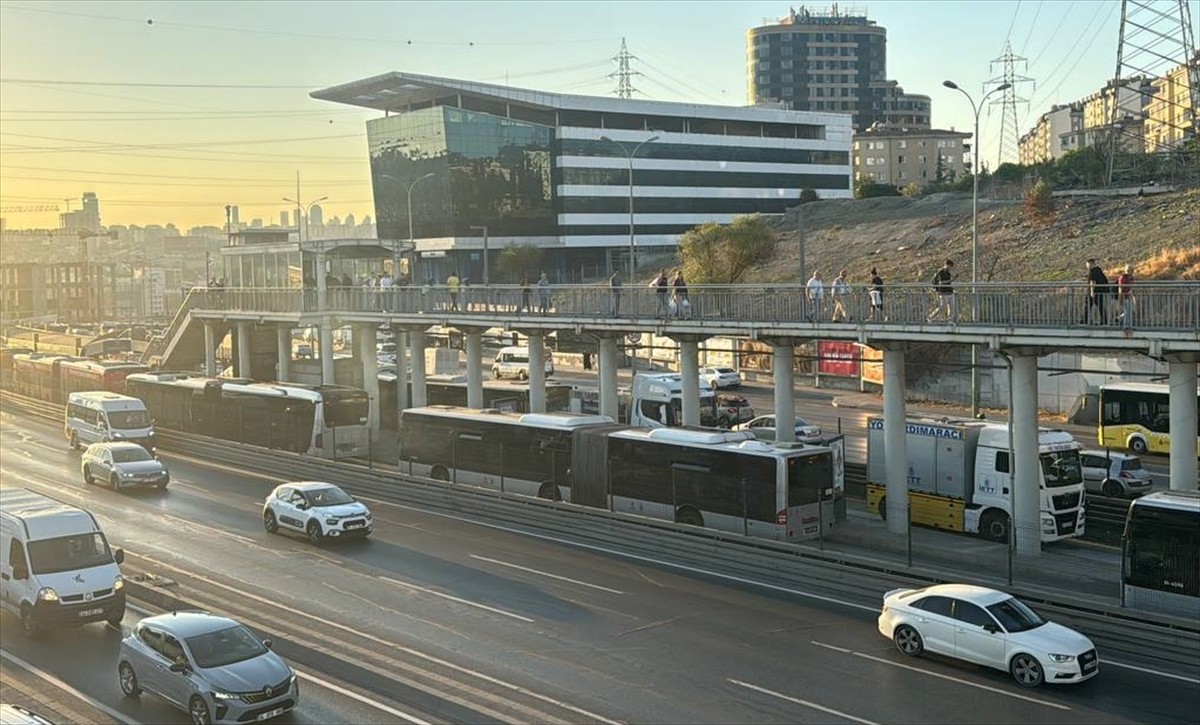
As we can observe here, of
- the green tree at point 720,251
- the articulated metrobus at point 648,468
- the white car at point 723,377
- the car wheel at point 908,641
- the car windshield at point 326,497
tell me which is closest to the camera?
the car wheel at point 908,641

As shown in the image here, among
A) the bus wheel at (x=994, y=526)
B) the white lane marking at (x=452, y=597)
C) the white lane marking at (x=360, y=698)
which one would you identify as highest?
the bus wheel at (x=994, y=526)

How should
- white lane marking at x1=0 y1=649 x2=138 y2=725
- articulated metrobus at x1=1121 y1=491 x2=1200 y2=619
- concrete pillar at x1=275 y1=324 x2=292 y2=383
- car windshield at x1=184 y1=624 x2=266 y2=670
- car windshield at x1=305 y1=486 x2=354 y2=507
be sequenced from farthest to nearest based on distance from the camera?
1. concrete pillar at x1=275 y1=324 x2=292 y2=383
2. car windshield at x1=305 y1=486 x2=354 y2=507
3. articulated metrobus at x1=1121 y1=491 x2=1200 y2=619
4. white lane marking at x1=0 y1=649 x2=138 y2=725
5. car windshield at x1=184 y1=624 x2=266 y2=670

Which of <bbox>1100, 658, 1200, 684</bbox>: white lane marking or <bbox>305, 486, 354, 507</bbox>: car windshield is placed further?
<bbox>305, 486, 354, 507</bbox>: car windshield

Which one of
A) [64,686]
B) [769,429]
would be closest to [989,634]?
[64,686]

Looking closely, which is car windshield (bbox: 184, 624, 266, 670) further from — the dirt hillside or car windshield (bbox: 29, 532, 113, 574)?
the dirt hillside

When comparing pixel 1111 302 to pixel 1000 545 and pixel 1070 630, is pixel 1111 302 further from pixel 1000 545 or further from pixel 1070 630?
pixel 1070 630

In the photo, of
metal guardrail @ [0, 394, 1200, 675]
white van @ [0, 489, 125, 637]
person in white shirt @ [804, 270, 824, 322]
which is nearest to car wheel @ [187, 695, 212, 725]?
white van @ [0, 489, 125, 637]

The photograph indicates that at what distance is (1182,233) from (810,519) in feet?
159

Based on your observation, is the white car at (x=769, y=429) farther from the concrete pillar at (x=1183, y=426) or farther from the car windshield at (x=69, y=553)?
the car windshield at (x=69, y=553)

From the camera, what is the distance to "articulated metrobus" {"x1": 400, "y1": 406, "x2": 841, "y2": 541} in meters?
25.0

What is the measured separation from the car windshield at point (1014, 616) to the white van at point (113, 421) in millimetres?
32514

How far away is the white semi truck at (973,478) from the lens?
25.8m

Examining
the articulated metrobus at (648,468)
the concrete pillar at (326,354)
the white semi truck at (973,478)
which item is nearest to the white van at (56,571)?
the articulated metrobus at (648,468)

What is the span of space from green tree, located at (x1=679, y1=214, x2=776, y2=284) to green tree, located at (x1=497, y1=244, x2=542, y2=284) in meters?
22.3
